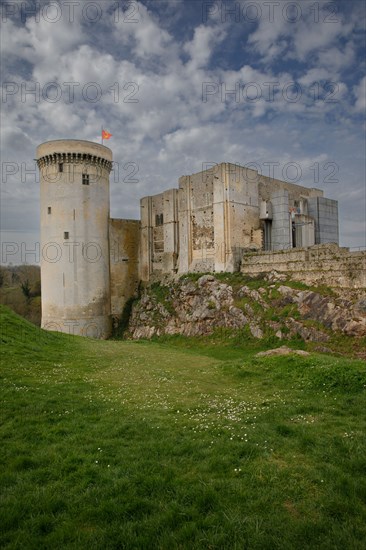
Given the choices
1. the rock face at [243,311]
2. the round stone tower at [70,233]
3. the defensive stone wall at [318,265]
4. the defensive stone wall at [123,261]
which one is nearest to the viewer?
the rock face at [243,311]

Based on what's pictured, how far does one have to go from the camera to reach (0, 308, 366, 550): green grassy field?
13.5 ft

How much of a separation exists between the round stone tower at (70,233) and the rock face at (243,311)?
15.9ft

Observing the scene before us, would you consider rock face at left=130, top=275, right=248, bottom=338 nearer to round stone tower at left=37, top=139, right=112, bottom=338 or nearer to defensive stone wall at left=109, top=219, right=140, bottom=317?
defensive stone wall at left=109, top=219, right=140, bottom=317

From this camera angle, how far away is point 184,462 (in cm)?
567

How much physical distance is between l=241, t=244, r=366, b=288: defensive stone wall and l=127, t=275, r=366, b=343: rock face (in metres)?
1.09

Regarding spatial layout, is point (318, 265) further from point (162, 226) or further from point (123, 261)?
point (123, 261)


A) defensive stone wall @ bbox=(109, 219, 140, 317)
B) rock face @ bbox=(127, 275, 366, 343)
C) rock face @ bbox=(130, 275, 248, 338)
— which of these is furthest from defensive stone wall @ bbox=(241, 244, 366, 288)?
defensive stone wall @ bbox=(109, 219, 140, 317)

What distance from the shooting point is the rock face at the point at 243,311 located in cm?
2001

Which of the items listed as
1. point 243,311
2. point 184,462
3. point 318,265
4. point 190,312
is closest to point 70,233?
point 190,312

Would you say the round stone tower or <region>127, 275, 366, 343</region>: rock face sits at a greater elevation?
the round stone tower

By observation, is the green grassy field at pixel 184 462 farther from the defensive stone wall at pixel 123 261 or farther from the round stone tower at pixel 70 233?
the defensive stone wall at pixel 123 261

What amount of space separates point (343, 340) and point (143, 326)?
17.4 meters

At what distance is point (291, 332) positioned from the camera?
69.4ft

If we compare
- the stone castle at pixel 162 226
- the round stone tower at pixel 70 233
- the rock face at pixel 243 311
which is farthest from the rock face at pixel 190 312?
the round stone tower at pixel 70 233
